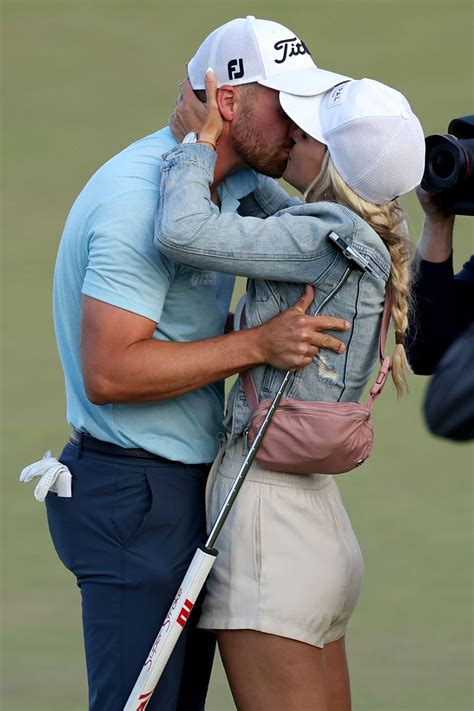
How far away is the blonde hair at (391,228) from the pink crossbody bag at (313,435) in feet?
0.09

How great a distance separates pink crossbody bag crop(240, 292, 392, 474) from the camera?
2.38 meters

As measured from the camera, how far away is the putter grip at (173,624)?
239cm

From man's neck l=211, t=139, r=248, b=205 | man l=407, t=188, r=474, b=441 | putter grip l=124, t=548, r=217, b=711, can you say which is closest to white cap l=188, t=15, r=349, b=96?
man's neck l=211, t=139, r=248, b=205

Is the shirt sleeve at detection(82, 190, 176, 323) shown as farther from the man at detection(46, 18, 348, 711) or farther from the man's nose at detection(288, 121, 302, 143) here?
the man's nose at detection(288, 121, 302, 143)

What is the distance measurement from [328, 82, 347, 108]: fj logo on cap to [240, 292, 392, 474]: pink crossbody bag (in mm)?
347

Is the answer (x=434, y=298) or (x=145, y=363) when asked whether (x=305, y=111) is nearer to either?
(x=145, y=363)

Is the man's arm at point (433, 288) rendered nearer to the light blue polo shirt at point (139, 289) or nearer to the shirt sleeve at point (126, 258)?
the light blue polo shirt at point (139, 289)

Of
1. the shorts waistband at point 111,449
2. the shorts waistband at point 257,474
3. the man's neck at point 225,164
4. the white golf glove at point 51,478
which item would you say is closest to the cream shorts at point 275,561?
the shorts waistband at point 257,474

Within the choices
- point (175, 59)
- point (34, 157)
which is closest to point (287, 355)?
point (34, 157)

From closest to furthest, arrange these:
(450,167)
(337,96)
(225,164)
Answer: (337,96)
(225,164)
(450,167)

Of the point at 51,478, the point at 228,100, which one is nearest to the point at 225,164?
the point at 228,100

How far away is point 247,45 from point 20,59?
24.8ft

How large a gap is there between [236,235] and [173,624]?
653mm

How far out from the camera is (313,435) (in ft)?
7.80
